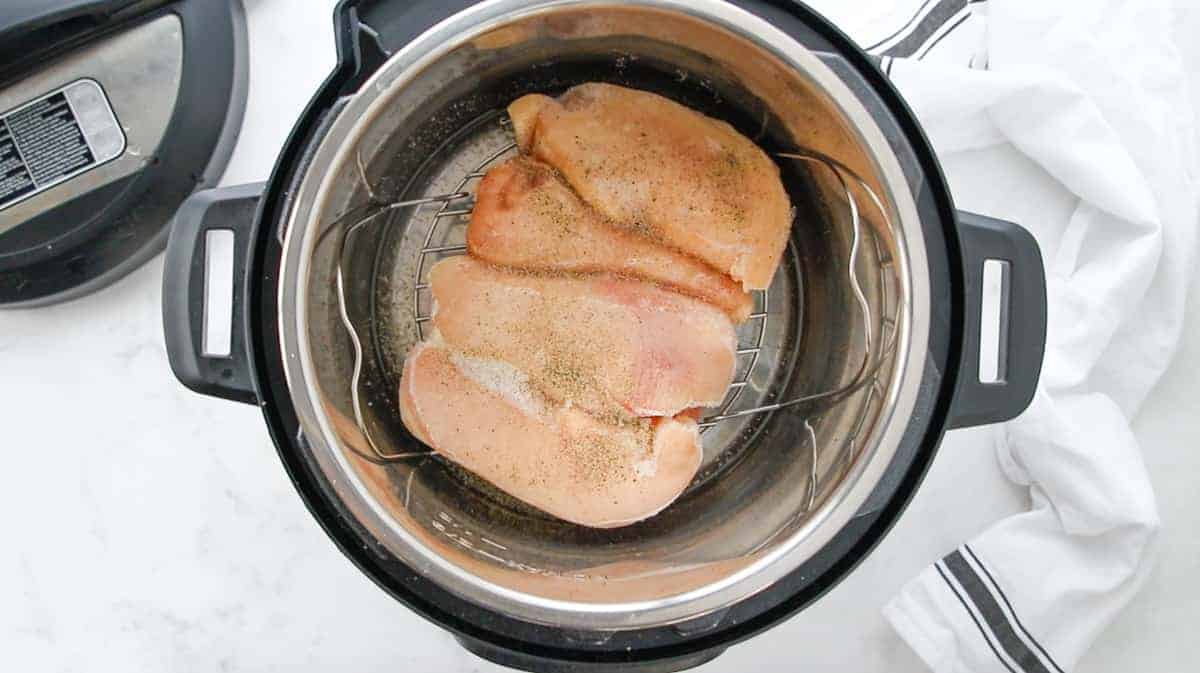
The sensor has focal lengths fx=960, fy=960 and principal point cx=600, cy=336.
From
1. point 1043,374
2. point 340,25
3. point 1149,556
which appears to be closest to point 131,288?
point 340,25

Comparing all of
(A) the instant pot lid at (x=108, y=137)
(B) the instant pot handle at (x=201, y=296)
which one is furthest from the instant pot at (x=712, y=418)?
(A) the instant pot lid at (x=108, y=137)

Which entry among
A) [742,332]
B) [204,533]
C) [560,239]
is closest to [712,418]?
[742,332]

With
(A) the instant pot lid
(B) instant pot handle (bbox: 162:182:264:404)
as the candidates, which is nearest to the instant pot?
(B) instant pot handle (bbox: 162:182:264:404)

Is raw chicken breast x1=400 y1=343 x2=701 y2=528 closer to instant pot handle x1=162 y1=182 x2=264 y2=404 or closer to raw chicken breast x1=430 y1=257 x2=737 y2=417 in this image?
raw chicken breast x1=430 y1=257 x2=737 y2=417

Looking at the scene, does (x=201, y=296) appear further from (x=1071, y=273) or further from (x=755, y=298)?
(x=1071, y=273)

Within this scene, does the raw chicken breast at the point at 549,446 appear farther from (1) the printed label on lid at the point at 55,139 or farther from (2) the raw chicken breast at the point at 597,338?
(1) the printed label on lid at the point at 55,139
